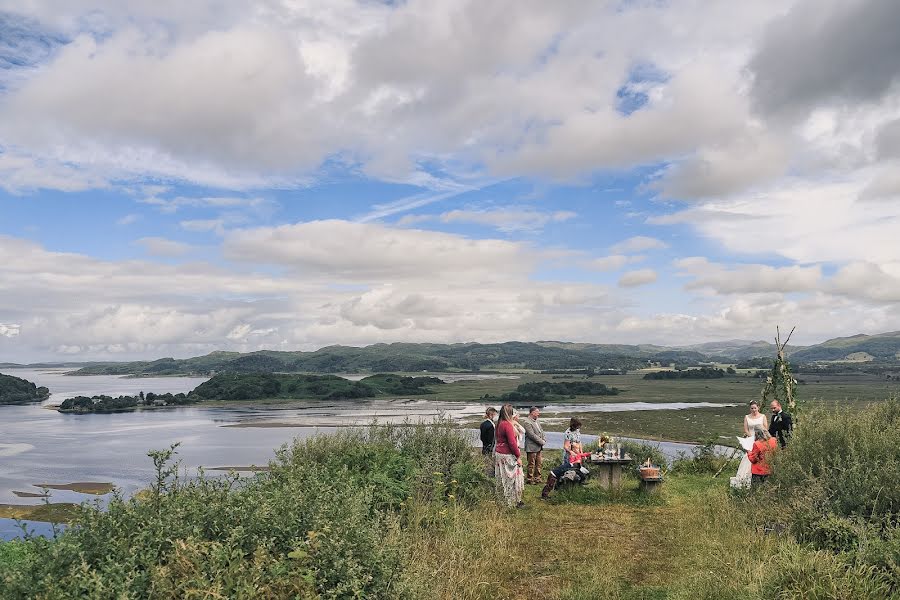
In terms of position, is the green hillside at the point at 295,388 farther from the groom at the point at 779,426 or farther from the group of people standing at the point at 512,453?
the groom at the point at 779,426

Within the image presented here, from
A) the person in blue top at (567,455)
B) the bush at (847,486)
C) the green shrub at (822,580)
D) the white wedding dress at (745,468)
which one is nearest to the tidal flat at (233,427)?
the bush at (847,486)

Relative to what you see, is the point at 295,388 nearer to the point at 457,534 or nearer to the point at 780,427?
the point at 780,427

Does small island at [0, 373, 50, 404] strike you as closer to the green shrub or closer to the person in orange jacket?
the person in orange jacket

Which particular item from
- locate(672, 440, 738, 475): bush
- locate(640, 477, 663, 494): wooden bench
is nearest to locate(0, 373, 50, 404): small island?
locate(672, 440, 738, 475): bush

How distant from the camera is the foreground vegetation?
15.3 ft

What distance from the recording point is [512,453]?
11.5 meters

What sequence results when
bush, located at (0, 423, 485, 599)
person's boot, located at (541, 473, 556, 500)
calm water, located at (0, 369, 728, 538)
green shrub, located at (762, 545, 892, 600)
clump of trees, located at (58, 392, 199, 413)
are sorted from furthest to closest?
clump of trees, located at (58, 392, 199, 413) → calm water, located at (0, 369, 728, 538) → person's boot, located at (541, 473, 556, 500) → green shrub, located at (762, 545, 892, 600) → bush, located at (0, 423, 485, 599)

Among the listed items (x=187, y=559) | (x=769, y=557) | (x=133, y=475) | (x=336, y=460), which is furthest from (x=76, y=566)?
(x=133, y=475)

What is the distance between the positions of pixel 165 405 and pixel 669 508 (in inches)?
3499

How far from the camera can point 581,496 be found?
41.6ft

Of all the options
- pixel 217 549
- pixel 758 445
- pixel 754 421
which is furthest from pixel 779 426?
pixel 217 549

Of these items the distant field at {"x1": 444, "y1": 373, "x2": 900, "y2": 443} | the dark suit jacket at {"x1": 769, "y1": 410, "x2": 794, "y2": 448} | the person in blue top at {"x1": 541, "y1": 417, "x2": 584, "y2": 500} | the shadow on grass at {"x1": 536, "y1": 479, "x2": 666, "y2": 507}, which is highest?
the dark suit jacket at {"x1": 769, "y1": 410, "x2": 794, "y2": 448}

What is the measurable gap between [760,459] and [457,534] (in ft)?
21.8

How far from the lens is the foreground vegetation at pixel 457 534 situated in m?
4.66
